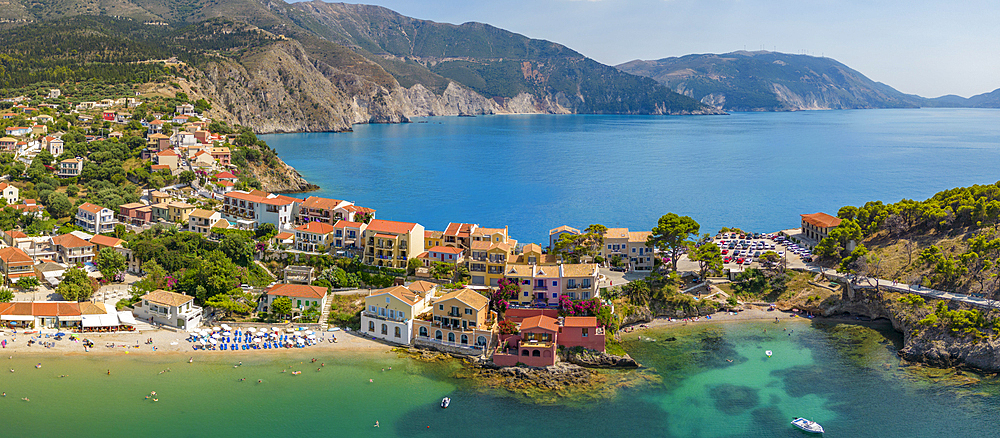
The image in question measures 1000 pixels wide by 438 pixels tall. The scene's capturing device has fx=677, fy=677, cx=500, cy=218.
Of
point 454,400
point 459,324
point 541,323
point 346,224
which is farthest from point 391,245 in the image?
point 454,400

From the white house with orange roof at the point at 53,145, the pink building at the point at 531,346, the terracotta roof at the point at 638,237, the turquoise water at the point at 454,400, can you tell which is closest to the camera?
the turquoise water at the point at 454,400

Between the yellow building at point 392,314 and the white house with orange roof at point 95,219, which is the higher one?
the white house with orange roof at point 95,219

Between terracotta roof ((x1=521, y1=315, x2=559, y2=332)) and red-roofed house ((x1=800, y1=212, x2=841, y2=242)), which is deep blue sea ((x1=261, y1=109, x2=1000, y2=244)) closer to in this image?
red-roofed house ((x1=800, y1=212, x2=841, y2=242))

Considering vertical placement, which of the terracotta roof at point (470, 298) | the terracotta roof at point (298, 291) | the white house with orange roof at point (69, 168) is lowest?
the terracotta roof at point (298, 291)

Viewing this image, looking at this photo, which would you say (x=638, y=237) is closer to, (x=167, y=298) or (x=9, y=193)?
(x=167, y=298)

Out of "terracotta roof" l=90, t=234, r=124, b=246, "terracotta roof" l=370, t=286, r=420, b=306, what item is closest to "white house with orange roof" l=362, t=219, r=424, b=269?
"terracotta roof" l=370, t=286, r=420, b=306

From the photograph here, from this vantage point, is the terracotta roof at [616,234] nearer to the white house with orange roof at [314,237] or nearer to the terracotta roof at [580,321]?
the terracotta roof at [580,321]

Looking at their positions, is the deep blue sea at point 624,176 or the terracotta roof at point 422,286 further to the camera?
the deep blue sea at point 624,176

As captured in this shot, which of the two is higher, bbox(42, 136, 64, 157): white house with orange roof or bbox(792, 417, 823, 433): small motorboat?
bbox(42, 136, 64, 157): white house with orange roof

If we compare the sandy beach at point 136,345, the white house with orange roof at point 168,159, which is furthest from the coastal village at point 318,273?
the white house with orange roof at point 168,159
